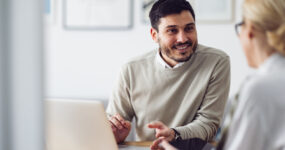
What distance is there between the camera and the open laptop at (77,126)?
821mm

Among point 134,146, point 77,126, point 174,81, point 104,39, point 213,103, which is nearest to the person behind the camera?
point 77,126

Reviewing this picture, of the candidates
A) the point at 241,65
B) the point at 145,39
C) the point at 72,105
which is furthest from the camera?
the point at 145,39

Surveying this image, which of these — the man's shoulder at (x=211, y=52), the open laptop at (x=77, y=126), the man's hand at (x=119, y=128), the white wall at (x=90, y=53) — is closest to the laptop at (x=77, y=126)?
the open laptop at (x=77, y=126)

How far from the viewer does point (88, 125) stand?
2.74ft

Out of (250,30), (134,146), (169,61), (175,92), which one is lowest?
(134,146)

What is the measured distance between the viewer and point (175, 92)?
1.31m

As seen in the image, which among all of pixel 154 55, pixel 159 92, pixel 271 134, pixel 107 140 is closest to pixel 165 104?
pixel 159 92

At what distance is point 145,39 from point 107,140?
0.97m

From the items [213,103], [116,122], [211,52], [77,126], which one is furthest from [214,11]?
[77,126]

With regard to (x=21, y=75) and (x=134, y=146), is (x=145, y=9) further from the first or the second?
(x=21, y=75)

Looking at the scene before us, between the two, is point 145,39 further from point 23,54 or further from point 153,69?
point 23,54

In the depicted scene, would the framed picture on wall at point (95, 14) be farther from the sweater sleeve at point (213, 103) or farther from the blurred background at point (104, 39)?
the sweater sleeve at point (213, 103)

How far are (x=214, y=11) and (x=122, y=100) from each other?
678 millimetres

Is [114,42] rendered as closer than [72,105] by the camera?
No
